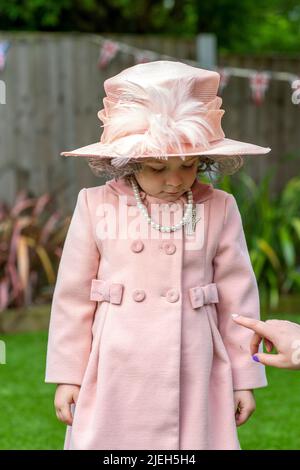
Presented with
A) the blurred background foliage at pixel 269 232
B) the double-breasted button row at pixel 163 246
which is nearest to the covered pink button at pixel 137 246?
the double-breasted button row at pixel 163 246

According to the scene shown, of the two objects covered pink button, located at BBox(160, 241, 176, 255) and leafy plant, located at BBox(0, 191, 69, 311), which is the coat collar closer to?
covered pink button, located at BBox(160, 241, 176, 255)

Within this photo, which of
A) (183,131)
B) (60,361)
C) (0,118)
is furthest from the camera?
(0,118)

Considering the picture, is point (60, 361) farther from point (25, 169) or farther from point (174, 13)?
point (174, 13)

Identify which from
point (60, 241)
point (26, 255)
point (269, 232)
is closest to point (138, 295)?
point (26, 255)

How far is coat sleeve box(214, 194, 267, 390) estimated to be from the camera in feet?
9.28

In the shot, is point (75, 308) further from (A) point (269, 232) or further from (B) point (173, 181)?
(A) point (269, 232)

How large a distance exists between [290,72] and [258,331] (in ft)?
20.7

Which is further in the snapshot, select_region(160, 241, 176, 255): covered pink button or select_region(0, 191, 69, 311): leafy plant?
select_region(0, 191, 69, 311): leafy plant

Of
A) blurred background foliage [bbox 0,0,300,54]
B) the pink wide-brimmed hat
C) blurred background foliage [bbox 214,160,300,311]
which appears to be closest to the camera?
the pink wide-brimmed hat

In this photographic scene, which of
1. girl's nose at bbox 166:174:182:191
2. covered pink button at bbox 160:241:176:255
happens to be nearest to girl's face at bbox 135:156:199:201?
girl's nose at bbox 166:174:182:191

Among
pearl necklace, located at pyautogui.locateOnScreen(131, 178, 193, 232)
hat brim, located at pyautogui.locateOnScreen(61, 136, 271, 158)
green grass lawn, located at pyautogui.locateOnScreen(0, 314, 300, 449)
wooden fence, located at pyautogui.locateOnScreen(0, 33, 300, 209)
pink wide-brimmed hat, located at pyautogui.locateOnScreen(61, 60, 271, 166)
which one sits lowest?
green grass lawn, located at pyautogui.locateOnScreen(0, 314, 300, 449)

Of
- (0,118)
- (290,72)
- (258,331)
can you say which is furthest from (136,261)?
(290,72)

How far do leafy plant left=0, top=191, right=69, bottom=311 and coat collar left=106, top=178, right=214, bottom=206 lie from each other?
3766 millimetres

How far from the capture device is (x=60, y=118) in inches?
306
